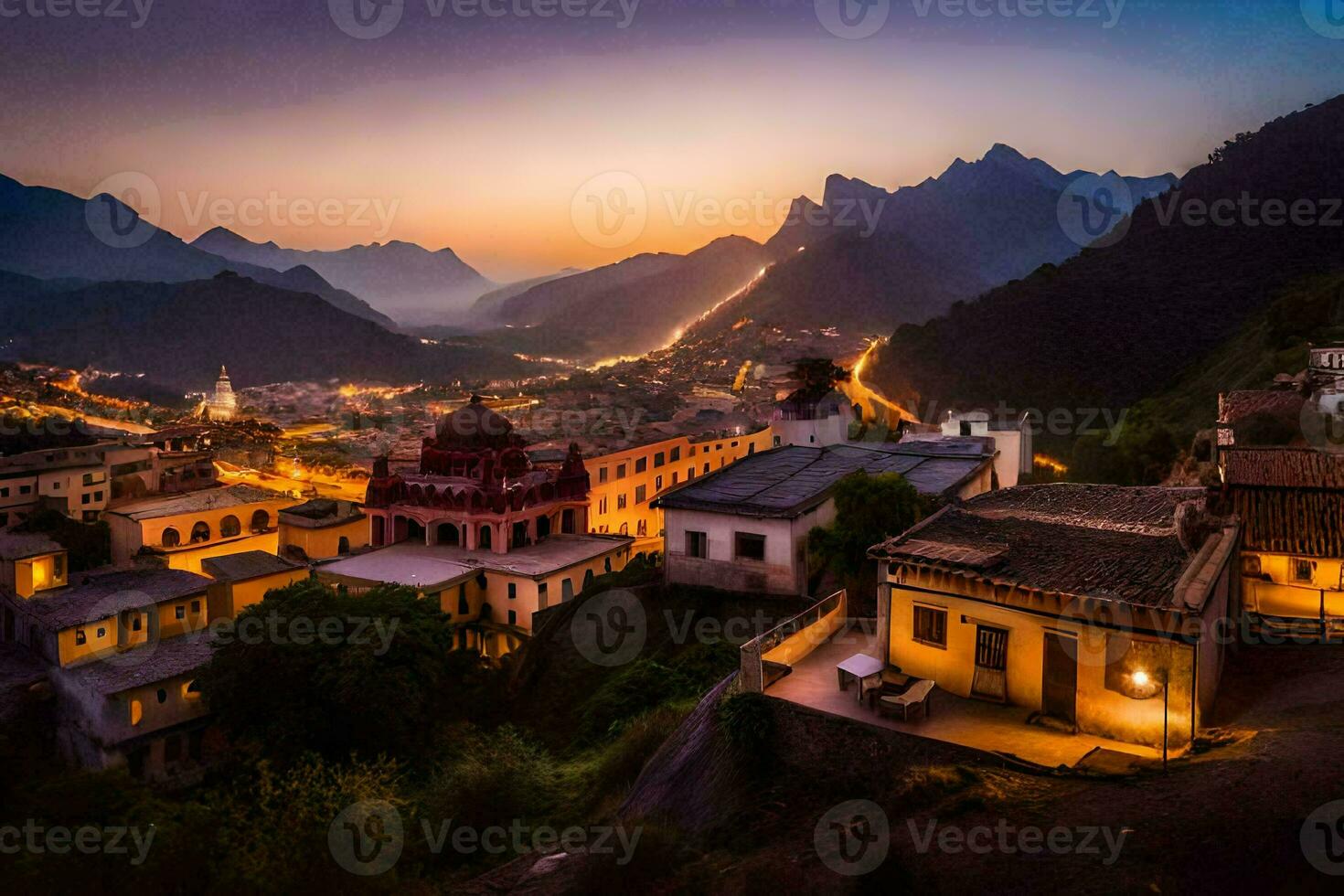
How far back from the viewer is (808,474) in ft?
76.9

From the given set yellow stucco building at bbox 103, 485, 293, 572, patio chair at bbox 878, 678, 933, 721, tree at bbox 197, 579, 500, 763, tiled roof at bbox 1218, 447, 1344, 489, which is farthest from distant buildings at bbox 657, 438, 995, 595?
yellow stucco building at bbox 103, 485, 293, 572

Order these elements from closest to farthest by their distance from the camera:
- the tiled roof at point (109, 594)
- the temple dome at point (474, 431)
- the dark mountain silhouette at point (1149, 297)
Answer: the tiled roof at point (109, 594), the temple dome at point (474, 431), the dark mountain silhouette at point (1149, 297)

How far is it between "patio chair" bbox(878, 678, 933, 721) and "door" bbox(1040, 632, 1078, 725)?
4.81ft

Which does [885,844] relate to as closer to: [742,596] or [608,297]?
[742,596]

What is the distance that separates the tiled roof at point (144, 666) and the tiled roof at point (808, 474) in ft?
44.3

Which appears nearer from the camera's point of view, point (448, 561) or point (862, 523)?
point (862, 523)

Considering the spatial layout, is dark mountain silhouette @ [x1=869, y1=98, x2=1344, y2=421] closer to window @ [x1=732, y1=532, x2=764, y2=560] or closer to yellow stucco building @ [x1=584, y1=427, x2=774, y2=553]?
yellow stucco building @ [x1=584, y1=427, x2=774, y2=553]

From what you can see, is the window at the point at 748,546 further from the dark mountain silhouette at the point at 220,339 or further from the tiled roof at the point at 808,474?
the dark mountain silhouette at the point at 220,339

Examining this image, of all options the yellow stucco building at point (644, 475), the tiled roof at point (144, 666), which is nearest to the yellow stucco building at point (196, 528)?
the tiled roof at point (144, 666)

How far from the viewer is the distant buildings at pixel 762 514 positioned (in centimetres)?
2000

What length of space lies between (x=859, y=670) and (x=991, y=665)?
1792 millimetres

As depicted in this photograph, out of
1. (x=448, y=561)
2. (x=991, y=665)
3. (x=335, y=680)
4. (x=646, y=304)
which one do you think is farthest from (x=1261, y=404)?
(x=646, y=304)

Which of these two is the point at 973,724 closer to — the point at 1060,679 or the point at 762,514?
the point at 1060,679

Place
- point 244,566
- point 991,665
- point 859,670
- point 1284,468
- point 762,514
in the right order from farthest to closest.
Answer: point 244,566, point 762,514, point 1284,468, point 859,670, point 991,665
